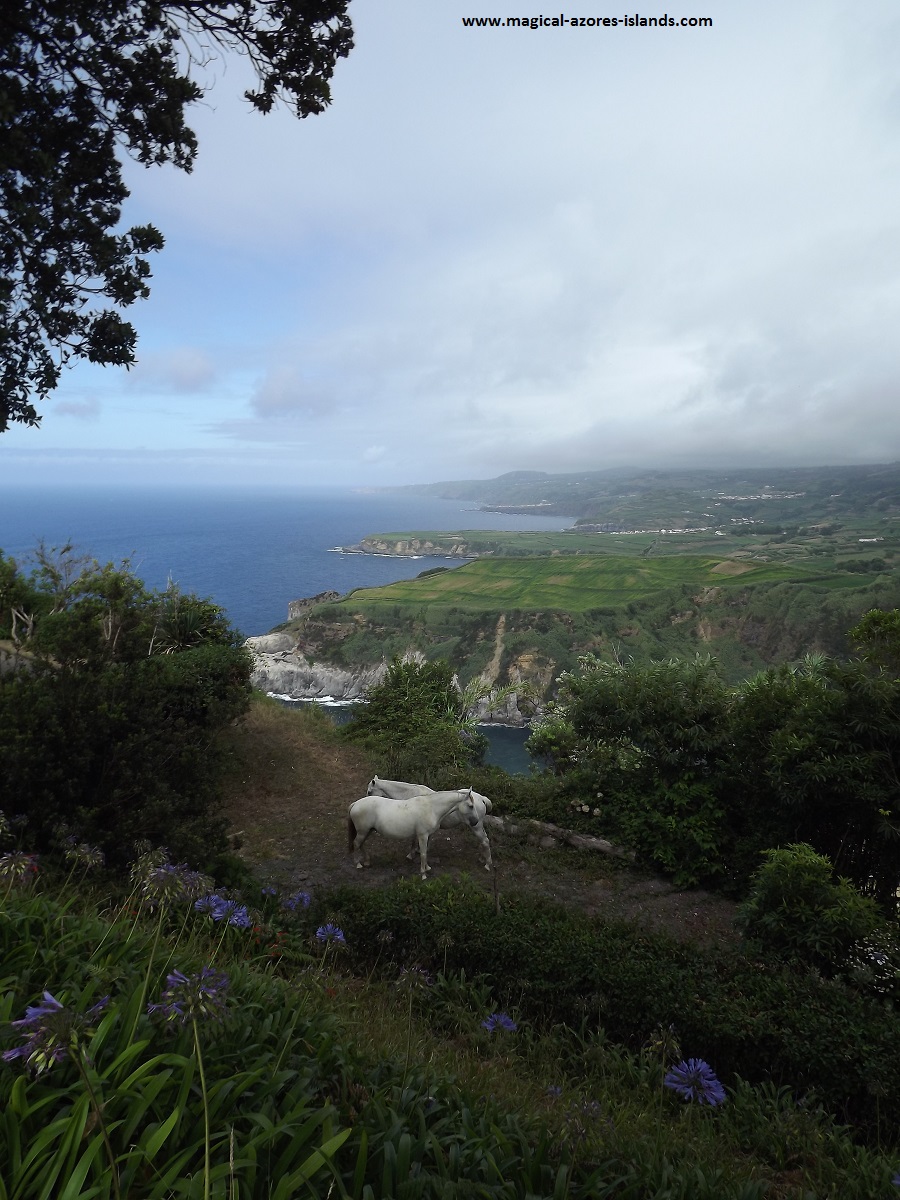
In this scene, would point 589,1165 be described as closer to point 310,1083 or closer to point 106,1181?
point 310,1083

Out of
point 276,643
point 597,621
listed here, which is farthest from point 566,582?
point 276,643


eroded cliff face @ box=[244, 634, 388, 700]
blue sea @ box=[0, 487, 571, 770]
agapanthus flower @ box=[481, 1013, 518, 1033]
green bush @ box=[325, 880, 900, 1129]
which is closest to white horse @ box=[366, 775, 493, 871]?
green bush @ box=[325, 880, 900, 1129]

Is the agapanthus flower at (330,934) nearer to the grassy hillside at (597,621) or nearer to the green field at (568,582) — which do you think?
the grassy hillside at (597,621)

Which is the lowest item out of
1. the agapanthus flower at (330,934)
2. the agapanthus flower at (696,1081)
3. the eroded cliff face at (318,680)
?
the eroded cliff face at (318,680)

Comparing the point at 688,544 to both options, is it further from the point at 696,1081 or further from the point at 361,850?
the point at 696,1081

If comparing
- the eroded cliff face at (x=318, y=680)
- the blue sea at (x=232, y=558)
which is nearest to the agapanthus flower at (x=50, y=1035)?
the eroded cliff face at (x=318, y=680)

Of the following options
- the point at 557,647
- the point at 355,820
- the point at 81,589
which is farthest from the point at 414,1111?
the point at 557,647

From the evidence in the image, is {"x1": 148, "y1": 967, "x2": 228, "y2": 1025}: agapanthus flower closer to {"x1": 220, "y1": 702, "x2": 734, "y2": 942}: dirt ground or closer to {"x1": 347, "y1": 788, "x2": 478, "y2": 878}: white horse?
{"x1": 220, "y1": 702, "x2": 734, "y2": 942}: dirt ground
